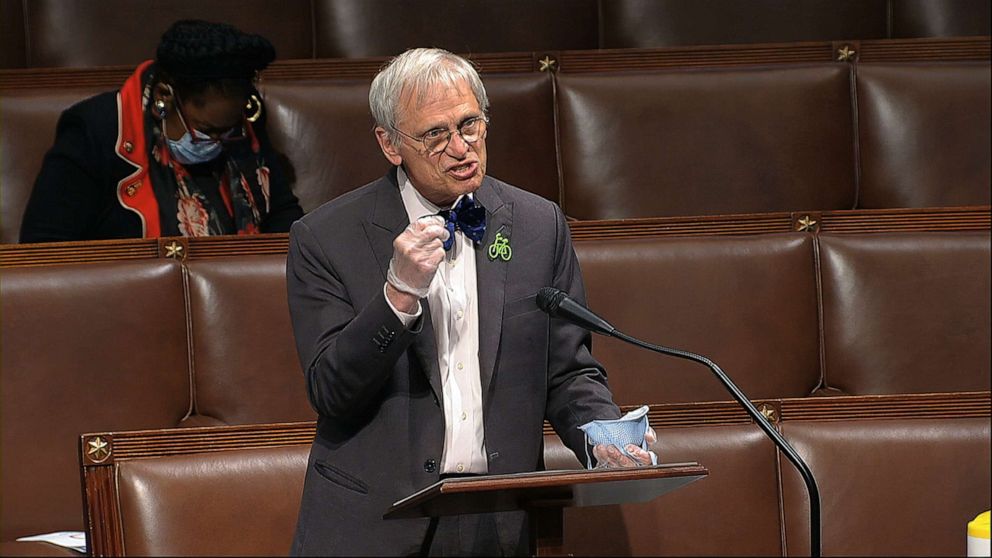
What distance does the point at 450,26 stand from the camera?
1247mm

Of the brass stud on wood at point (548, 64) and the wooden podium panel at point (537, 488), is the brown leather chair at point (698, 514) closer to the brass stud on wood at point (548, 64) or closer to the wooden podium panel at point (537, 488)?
the wooden podium panel at point (537, 488)

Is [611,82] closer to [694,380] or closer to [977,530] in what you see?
[694,380]


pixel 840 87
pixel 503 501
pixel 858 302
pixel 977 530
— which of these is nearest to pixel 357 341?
pixel 503 501

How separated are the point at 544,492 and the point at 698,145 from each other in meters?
0.62

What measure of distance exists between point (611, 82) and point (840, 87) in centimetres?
20

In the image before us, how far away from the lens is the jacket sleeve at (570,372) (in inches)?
28.0

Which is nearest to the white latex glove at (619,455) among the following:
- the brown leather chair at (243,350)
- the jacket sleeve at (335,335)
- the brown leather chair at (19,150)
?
the jacket sleeve at (335,335)

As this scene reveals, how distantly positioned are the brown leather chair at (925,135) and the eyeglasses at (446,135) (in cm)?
56

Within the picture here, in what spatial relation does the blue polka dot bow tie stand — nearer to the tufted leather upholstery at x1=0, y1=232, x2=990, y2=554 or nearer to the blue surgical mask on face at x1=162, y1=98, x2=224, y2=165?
the tufted leather upholstery at x1=0, y1=232, x2=990, y2=554

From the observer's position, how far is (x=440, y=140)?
709 millimetres

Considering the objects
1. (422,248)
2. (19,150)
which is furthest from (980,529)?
(19,150)

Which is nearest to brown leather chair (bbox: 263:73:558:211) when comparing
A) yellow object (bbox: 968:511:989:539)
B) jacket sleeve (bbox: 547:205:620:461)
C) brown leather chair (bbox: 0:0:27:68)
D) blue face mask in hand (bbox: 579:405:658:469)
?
brown leather chair (bbox: 0:0:27:68)

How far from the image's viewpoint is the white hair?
0.71 meters

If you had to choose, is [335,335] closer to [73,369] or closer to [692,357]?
[692,357]
